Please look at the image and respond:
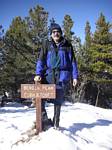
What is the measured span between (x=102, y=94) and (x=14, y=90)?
474 inches

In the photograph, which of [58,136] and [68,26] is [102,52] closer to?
[68,26]

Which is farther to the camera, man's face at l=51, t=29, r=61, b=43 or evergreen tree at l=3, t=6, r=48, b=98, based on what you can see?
evergreen tree at l=3, t=6, r=48, b=98

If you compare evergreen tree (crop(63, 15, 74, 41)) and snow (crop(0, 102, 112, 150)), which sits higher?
evergreen tree (crop(63, 15, 74, 41))

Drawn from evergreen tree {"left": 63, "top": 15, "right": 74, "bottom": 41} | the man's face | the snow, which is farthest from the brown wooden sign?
evergreen tree {"left": 63, "top": 15, "right": 74, "bottom": 41}

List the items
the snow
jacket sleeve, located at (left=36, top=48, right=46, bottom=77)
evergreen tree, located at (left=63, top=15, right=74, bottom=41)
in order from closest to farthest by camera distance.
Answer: the snow → jacket sleeve, located at (left=36, top=48, right=46, bottom=77) → evergreen tree, located at (left=63, top=15, right=74, bottom=41)

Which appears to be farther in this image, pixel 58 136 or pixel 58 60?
pixel 58 60

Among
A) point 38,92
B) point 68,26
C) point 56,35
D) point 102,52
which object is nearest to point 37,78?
point 38,92

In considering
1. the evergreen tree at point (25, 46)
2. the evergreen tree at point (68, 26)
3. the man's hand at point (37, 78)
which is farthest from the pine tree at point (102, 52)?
the man's hand at point (37, 78)

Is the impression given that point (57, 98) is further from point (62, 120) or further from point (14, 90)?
point (14, 90)

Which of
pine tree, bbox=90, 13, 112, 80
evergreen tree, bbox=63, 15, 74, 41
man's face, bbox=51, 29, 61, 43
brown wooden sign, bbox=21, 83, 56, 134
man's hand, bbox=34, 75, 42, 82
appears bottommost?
brown wooden sign, bbox=21, 83, 56, 134

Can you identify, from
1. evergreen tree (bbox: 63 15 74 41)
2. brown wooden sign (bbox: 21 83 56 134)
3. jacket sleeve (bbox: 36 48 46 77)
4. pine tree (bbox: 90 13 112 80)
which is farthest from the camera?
evergreen tree (bbox: 63 15 74 41)

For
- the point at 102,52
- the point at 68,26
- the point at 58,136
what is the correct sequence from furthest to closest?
the point at 68,26 → the point at 102,52 → the point at 58,136

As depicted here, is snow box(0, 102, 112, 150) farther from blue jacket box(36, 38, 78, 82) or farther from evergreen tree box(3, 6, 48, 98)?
evergreen tree box(3, 6, 48, 98)

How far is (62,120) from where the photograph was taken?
26.2 feet
